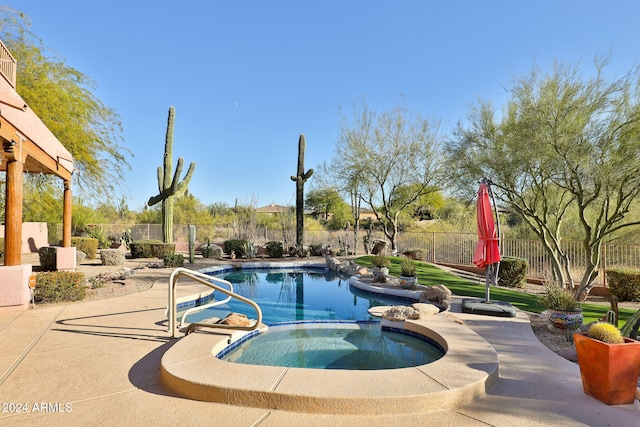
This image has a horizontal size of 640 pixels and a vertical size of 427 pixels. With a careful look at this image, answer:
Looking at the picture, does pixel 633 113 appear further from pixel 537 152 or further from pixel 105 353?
pixel 105 353

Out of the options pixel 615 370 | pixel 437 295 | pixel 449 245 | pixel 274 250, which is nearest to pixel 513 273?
pixel 449 245

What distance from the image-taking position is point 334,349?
17.9 feet

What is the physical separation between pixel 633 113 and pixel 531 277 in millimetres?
7222

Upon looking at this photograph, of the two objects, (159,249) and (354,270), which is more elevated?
(159,249)

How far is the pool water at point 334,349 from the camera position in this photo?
190 inches

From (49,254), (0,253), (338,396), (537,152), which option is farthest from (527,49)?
(0,253)

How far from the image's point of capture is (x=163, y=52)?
45.3 feet

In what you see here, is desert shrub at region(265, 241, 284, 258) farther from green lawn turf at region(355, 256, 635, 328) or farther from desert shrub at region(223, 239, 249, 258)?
green lawn turf at region(355, 256, 635, 328)

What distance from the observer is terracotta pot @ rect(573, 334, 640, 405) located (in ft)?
10.1

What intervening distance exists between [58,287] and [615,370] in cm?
882

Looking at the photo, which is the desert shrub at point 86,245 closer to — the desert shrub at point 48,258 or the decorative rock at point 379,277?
the desert shrub at point 48,258

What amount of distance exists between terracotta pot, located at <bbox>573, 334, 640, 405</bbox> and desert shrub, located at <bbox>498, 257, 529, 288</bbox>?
990 cm

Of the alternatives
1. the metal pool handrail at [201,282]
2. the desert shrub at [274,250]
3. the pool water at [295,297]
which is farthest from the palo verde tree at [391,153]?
the metal pool handrail at [201,282]

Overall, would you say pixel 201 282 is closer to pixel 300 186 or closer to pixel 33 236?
pixel 300 186
